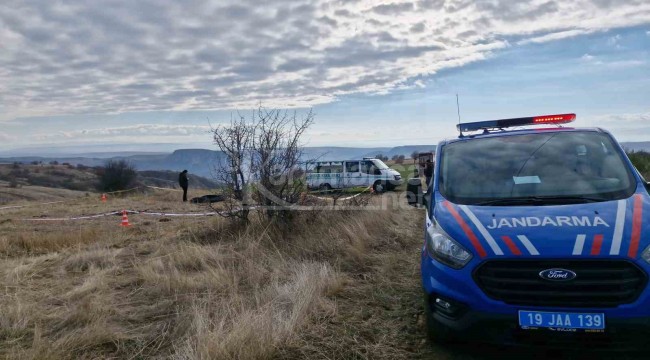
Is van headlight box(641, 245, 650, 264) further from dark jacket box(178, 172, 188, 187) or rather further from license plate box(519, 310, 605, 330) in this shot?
dark jacket box(178, 172, 188, 187)

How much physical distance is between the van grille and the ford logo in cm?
2

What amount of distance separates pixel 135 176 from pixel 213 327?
49439 millimetres

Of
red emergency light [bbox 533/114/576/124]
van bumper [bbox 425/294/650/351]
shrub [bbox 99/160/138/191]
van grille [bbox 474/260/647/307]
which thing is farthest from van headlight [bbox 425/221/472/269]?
shrub [bbox 99/160/138/191]

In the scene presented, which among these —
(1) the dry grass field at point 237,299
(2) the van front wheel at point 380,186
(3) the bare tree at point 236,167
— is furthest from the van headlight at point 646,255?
(2) the van front wheel at point 380,186

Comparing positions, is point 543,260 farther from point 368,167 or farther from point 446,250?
point 368,167

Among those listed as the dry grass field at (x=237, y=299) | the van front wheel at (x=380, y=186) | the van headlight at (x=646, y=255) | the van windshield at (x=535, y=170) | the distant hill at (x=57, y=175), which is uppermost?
the van windshield at (x=535, y=170)

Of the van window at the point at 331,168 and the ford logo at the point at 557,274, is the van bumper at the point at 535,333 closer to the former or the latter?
the ford logo at the point at 557,274

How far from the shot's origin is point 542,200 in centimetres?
383

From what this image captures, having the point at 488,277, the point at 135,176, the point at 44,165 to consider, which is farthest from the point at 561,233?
the point at 44,165

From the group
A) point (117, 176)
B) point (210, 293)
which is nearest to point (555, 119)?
point (210, 293)

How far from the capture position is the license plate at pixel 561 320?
2.98 m

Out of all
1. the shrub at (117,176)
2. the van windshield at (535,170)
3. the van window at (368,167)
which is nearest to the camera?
the van windshield at (535,170)

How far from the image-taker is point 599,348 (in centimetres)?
302

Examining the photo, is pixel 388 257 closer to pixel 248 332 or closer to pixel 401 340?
pixel 401 340
